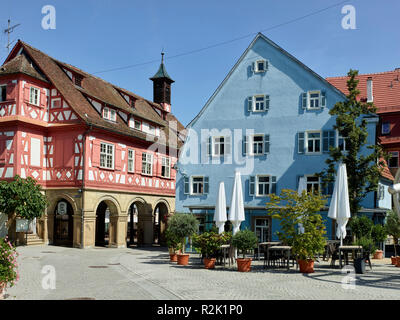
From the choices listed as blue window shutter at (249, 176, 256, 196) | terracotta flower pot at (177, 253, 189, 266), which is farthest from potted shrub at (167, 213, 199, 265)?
blue window shutter at (249, 176, 256, 196)

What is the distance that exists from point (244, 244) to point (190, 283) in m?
3.72

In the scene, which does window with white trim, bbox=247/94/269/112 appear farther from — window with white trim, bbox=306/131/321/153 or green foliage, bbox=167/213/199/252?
green foliage, bbox=167/213/199/252

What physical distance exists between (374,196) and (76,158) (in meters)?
16.4

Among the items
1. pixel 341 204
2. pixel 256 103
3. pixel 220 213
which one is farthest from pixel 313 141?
pixel 341 204

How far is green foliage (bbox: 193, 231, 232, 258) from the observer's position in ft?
58.3

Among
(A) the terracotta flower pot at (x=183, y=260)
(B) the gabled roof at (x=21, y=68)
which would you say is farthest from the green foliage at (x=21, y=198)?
(A) the terracotta flower pot at (x=183, y=260)

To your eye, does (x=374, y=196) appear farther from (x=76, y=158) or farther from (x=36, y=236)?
(x=36, y=236)

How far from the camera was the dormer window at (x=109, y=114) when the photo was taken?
31.0 metres

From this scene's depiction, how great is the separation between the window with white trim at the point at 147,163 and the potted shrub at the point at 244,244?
17.9 metres

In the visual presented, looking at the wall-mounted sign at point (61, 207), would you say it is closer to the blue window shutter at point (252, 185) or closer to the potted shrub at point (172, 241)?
the potted shrub at point (172, 241)

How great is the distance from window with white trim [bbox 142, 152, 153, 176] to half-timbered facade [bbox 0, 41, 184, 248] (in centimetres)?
79

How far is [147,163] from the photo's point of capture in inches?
1358

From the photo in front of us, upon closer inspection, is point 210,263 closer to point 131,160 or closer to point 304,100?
point 304,100

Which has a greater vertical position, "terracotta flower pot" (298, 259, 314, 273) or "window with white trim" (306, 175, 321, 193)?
"window with white trim" (306, 175, 321, 193)
